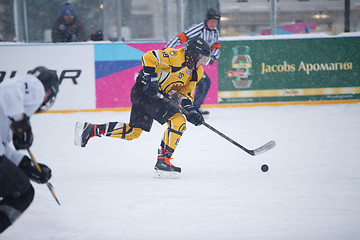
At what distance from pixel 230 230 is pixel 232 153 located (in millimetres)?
2215

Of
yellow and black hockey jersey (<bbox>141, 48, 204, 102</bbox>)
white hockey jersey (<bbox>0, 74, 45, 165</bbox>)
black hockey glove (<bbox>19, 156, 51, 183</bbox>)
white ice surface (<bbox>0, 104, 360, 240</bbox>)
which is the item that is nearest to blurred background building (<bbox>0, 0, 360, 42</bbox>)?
white ice surface (<bbox>0, 104, 360, 240</bbox>)

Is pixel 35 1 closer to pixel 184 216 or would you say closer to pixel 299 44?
pixel 299 44

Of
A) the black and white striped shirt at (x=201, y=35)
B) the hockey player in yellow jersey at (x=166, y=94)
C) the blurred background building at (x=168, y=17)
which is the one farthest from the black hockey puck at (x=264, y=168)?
the blurred background building at (x=168, y=17)

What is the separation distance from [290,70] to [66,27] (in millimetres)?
3532

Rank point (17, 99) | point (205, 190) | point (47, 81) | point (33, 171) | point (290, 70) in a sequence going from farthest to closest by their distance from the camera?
point (290, 70) → point (205, 190) → point (33, 171) → point (47, 81) → point (17, 99)

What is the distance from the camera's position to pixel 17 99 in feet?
6.53

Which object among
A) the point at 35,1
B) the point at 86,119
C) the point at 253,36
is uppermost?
the point at 35,1

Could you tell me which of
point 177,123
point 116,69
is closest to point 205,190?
point 177,123

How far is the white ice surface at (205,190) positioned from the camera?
8.23 feet

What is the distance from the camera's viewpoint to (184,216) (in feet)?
8.95

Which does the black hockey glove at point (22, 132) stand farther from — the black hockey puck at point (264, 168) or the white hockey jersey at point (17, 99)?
the black hockey puck at point (264, 168)

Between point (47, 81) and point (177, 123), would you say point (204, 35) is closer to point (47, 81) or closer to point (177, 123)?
point (177, 123)

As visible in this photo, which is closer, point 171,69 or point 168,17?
point 171,69

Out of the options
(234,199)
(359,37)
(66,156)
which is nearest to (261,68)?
(359,37)
